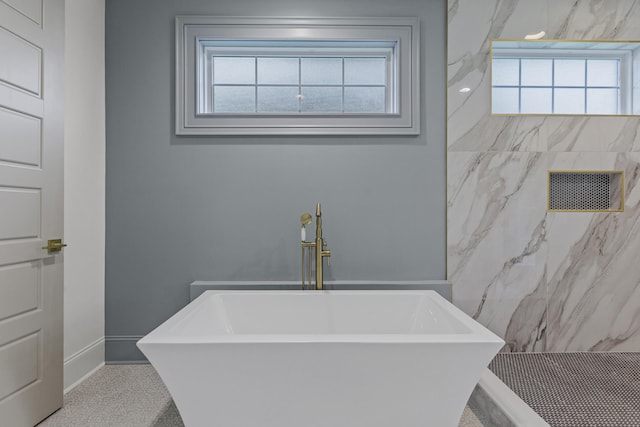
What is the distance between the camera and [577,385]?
74.5 inches

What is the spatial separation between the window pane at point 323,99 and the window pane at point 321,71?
0.05 meters

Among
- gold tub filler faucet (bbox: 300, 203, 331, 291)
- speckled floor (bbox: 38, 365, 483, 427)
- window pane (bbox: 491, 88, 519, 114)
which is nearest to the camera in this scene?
speckled floor (bbox: 38, 365, 483, 427)

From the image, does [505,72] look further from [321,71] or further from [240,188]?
[240,188]

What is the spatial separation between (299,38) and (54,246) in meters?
1.76

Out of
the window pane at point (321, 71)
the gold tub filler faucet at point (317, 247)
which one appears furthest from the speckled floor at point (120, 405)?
the window pane at point (321, 71)

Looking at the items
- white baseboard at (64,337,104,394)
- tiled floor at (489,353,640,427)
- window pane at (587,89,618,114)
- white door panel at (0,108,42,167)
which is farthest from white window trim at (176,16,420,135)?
tiled floor at (489,353,640,427)

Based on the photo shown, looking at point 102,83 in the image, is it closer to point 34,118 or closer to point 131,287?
point 34,118

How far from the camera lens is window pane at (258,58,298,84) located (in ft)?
8.25

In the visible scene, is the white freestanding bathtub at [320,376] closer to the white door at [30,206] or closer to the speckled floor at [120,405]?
the speckled floor at [120,405]

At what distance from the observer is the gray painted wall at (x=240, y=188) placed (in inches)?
93.5

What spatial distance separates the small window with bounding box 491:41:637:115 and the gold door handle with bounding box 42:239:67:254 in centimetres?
256

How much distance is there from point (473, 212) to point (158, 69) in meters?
2.13

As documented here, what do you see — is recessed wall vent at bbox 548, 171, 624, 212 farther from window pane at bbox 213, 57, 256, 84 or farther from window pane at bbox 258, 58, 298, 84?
window pane at bbox 213, 57, 256, 84

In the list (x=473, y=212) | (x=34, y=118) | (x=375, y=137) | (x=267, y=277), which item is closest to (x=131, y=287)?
(x=267, y=277)
